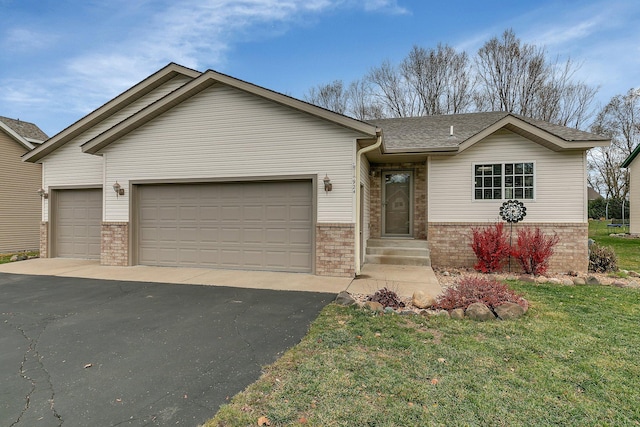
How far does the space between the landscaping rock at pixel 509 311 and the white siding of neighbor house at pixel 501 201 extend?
4797mm

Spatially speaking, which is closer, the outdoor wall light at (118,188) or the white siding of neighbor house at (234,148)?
the white siding of neighbor house at (234,148)

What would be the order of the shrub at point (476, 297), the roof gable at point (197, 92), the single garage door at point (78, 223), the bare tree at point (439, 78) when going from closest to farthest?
the shrub at point (476, 297)
the roof gable at point (197, 92)
the single garage door at point (78, 223)
the bare tree at point (439, 78)

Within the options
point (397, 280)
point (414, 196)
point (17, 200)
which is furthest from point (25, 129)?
point (397, 280)

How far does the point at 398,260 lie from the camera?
29.6 ft

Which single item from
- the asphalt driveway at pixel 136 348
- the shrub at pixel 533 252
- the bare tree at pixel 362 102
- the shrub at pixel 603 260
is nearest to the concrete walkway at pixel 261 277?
the asphalt driveway at pixel 136 348

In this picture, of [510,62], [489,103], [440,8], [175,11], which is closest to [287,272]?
[175,11]

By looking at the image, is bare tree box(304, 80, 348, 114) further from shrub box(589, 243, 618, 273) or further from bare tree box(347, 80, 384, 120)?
shrub box(589, 243, 618, 273)

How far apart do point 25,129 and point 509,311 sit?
19355 millimetres

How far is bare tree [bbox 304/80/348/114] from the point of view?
2478 cm

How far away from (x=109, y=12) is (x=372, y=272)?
1089 centimetres

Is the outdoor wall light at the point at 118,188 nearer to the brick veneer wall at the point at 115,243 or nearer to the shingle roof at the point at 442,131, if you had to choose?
the brick veneer wall at the point at 115,243

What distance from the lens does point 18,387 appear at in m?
2.79

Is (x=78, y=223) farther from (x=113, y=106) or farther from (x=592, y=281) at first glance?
(x=592, y=281)

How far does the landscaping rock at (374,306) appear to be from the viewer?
478 centimetres
